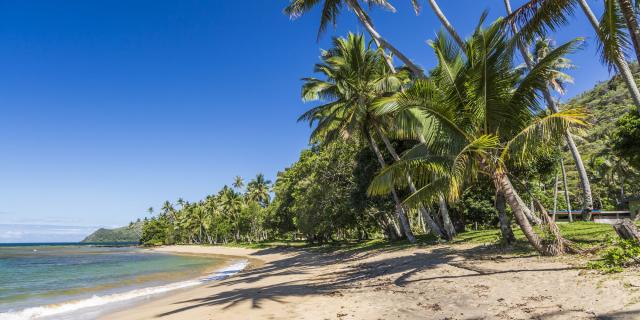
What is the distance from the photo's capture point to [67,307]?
12.0m

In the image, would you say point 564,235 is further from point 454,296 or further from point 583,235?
point 454,296

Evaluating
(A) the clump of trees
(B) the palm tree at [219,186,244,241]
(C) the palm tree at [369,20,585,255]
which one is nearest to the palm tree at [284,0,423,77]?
(A) the clump of trees

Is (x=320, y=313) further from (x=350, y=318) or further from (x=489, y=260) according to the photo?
(x=489, y=260)

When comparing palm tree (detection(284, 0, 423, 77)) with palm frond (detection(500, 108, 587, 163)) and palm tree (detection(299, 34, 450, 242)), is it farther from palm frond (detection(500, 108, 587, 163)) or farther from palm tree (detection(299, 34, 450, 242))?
palm frond (detection(500, 108, 587, 163))

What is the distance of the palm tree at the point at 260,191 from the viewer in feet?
246

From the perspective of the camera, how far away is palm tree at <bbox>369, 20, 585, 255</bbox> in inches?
340

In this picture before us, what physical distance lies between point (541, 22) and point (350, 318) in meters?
7.43

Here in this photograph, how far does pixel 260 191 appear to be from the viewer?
75.4 metres

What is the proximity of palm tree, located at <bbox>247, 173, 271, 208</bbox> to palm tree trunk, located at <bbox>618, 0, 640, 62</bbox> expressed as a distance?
71421 mm

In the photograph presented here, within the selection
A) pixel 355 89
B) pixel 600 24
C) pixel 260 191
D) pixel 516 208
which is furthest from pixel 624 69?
pixel 260 191

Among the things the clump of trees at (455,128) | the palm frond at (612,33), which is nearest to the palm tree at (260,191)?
the clump of trees at (455,128)

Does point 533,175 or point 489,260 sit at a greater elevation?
point 533,175

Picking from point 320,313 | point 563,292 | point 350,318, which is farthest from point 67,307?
point 563,292

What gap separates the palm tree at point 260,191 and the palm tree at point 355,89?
184 feet
